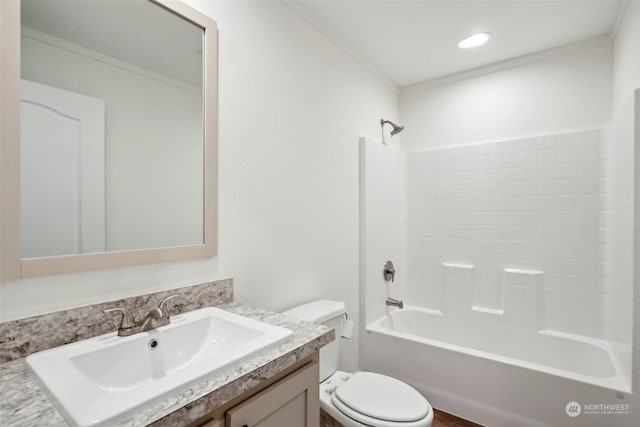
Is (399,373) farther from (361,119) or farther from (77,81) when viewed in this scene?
(77,81)

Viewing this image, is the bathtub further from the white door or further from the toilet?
the white door

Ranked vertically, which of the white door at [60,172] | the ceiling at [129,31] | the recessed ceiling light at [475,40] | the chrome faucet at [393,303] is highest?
the recessed ceiling light at [475,40]

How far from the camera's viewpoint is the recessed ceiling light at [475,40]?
2.15 metres

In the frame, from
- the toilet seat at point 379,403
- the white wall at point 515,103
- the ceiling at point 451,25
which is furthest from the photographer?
the white wall at point 515,103

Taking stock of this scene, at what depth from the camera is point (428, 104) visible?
2.92m

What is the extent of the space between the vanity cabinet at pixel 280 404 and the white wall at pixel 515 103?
2427 mm

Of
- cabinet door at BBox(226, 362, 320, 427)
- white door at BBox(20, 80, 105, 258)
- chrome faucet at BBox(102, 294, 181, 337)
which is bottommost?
cabinet door at BBox(226, 362, 320, 427)

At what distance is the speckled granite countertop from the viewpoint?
622mm

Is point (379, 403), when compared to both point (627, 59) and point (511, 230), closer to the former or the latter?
point (511, 230)

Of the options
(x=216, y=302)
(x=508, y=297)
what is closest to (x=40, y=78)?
(x=216, y=302)

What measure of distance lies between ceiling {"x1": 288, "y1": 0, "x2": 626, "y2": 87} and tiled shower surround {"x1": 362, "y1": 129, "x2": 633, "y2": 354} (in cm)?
66

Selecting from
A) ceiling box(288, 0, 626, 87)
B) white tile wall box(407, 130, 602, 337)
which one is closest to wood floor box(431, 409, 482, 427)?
white tile wall box(407, 130, 602, 337)

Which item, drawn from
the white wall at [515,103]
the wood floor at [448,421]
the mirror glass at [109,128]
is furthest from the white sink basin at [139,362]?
the white wall at [515,103]

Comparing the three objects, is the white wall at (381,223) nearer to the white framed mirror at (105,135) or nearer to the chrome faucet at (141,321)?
the white framed mirror at (105,135)
